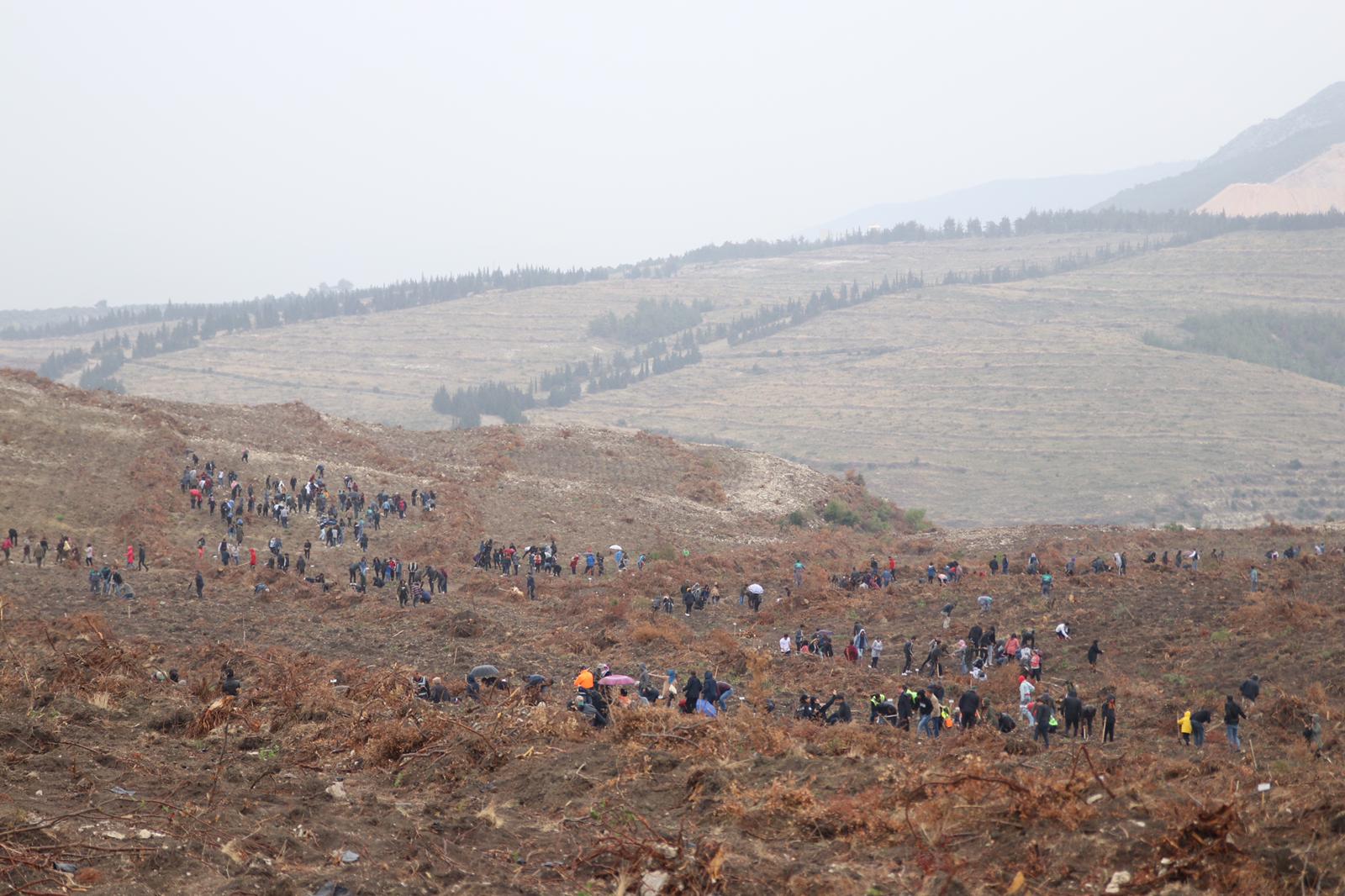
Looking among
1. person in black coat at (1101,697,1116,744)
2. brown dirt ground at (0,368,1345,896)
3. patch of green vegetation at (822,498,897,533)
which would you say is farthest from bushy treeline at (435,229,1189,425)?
person in black coat at (1101,697,1116,744)

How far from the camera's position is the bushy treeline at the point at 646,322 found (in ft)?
574

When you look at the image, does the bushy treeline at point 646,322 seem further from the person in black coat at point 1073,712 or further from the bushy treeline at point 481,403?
the person in black coat at point 1073,712

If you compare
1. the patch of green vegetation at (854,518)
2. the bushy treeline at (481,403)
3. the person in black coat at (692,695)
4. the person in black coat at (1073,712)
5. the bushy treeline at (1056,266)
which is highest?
the bushy treeline at (1056,266)

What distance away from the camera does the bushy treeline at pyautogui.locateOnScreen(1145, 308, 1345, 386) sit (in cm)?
13338

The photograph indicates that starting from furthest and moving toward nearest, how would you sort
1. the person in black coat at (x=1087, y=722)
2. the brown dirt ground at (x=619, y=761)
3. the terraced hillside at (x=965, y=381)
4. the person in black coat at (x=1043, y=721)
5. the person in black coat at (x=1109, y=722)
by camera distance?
the terraced hillside at (x=965, y=381) → the person in black coat at (x=1087, y=722) → the person in black coat at (x=1109, y=722) → the person in black coat at (x=1043, y=721) → the brown dirt ground at (x=619, y=761)

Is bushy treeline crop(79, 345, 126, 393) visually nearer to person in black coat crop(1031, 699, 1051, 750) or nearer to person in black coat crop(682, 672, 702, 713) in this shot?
person in black coat crop(682, 672, 702, 713)

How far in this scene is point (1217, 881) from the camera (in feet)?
26.5

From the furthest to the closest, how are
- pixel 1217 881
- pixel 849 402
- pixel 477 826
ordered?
pixel 849 402 < pixel 477 826 < pixel 1217 881

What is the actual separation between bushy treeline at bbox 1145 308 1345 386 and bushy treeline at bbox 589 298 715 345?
73.3 m

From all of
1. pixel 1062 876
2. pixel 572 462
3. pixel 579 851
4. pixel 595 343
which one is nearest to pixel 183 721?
pixel 579 851

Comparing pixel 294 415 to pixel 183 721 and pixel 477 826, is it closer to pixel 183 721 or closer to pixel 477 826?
pixel 183 721

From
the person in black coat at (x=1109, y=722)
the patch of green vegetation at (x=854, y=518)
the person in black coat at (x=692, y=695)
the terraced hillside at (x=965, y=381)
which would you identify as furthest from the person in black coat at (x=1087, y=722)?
the terraced hillside at (x=965, y=381)

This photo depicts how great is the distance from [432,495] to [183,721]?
98.2ft

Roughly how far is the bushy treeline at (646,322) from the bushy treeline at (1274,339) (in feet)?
240
